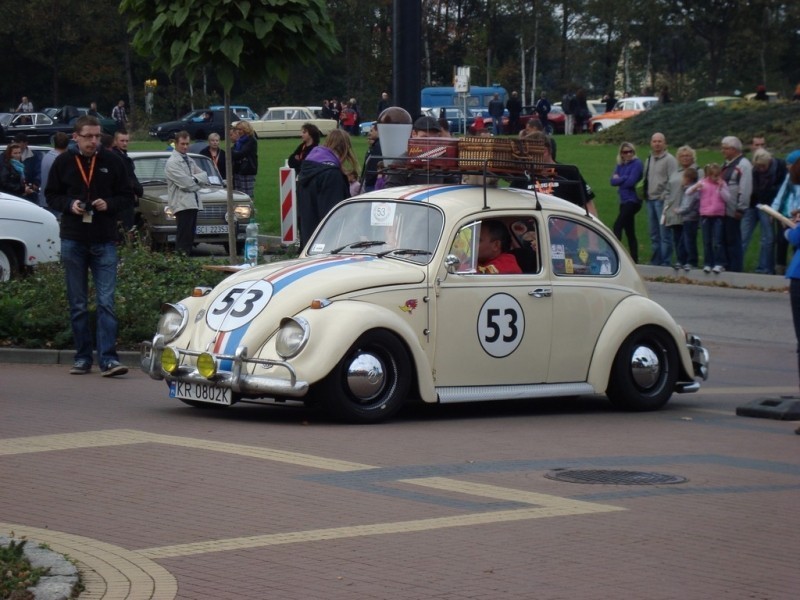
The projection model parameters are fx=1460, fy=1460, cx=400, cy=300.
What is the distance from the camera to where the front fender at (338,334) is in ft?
33.1

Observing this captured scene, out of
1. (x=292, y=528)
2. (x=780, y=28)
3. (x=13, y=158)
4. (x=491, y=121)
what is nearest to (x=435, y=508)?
(x=292, y=528)

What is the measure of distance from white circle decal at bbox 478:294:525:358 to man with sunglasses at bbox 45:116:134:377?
357 centimetres

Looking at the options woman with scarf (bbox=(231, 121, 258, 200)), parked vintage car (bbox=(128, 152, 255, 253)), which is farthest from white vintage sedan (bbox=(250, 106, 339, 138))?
parked vintage car (bbox=(128, 152, 255, 253))

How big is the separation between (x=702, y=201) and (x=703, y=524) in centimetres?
1431

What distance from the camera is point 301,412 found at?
11242 mm

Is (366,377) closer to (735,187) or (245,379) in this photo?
(245,379)

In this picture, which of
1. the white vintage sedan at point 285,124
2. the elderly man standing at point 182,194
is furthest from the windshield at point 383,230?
the white vintage sedan at point 285,124

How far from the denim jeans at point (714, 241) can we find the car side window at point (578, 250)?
387 inches

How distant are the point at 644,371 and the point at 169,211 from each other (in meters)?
13.0

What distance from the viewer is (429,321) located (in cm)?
1080

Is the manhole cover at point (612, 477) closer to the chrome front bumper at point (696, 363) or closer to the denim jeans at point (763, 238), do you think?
the chrome front bumper at point (696, 363)

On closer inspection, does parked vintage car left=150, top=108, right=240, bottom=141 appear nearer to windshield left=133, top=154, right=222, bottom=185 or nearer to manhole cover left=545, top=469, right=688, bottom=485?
windshield left=133, top=154, right=222, bottom=185

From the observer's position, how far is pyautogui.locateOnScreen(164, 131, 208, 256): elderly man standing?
21109 millimetres

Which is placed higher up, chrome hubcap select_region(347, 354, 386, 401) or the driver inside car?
the driver inside car
